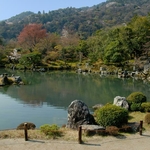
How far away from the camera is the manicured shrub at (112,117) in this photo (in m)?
11.0

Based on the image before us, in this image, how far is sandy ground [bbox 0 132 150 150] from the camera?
8.99 m

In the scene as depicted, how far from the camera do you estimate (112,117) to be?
11.0 meters

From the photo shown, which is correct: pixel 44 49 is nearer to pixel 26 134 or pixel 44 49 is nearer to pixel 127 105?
pixel 127 105

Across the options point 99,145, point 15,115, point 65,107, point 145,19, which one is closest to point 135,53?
point 145,19

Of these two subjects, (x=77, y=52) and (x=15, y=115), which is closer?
(x=15, y=115)

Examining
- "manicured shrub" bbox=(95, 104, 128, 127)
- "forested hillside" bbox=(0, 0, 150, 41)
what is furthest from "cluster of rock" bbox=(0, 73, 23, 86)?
"forested hillside" bbox=(0, 0, 150, 41)

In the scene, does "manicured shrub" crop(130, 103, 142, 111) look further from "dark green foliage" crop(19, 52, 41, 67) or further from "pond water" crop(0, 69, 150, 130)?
"dark green foliage" crop(19, 52, 41, 67)

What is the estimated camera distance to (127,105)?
589 inches

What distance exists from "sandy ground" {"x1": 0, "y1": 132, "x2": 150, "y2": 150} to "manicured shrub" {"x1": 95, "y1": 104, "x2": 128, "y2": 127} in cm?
111

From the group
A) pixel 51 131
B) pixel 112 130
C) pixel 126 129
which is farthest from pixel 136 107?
pixel 51 131

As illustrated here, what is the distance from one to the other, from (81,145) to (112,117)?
93.3 inches

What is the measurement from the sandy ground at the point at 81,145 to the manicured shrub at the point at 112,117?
1.11 metres

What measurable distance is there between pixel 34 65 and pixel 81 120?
35699 mm

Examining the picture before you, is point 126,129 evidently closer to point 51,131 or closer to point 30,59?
point 51,131
